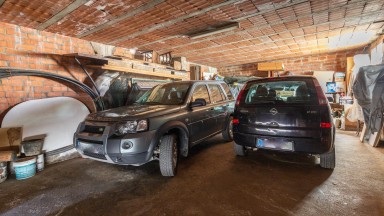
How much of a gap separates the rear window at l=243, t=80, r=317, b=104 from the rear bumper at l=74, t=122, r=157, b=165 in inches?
71.9

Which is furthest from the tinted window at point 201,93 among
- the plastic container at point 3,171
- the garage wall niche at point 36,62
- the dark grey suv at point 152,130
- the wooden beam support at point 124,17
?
the plastic container at point 3,171

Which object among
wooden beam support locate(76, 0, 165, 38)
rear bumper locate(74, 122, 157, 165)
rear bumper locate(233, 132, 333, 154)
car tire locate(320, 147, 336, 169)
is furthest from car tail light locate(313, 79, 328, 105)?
wooden beam support locate(76, 0, 165, 38)

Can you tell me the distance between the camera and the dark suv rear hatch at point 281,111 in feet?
8.90

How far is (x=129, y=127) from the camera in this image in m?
2.70

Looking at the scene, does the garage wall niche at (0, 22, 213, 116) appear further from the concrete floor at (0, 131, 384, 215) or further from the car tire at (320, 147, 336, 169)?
the car tire at (320, 147, 336, 169)

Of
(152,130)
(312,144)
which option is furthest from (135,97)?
(312,144)

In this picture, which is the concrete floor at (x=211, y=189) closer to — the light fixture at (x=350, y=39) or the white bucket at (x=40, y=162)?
the white bucket at (x=40, y=162)

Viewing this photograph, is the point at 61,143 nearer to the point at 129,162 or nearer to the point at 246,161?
the point at 129,162

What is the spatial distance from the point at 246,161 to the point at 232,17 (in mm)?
2849

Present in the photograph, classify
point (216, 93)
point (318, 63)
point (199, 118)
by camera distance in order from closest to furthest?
point (199, 118)
point (216, 93)
point (318, 63)

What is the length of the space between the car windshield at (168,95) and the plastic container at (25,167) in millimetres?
2098

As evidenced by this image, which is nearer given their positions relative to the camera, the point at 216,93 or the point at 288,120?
the point at 288,120

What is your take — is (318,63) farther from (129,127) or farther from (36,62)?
(36,62)

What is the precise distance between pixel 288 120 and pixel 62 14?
413 centimetres
